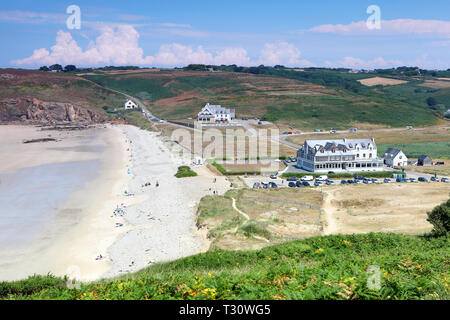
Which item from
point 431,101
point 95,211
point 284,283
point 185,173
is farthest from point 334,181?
point 431,101

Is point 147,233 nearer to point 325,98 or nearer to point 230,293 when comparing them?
point 230,293

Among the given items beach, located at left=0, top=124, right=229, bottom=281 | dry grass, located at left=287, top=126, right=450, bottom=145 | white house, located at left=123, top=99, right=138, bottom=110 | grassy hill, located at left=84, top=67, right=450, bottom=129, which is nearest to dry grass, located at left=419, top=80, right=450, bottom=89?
grassy hill, located at left=84, top=67, right=450, bottom=129

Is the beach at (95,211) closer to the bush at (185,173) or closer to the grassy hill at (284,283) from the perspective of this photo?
the bush at (185,173)

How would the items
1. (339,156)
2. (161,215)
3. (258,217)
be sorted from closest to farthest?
(258,217) → (161,215) → (339,156)

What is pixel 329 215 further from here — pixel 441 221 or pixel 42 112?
pixel 42 112

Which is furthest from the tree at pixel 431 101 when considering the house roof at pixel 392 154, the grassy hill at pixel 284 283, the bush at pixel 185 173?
the grassy hill at pixel 284 283

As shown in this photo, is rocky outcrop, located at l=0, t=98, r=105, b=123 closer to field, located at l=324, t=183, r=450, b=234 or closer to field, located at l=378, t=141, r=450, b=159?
field, located at l=378, t=141, r=450, b=159

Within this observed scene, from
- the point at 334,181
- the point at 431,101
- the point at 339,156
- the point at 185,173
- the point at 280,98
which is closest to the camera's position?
the point at 334,181
